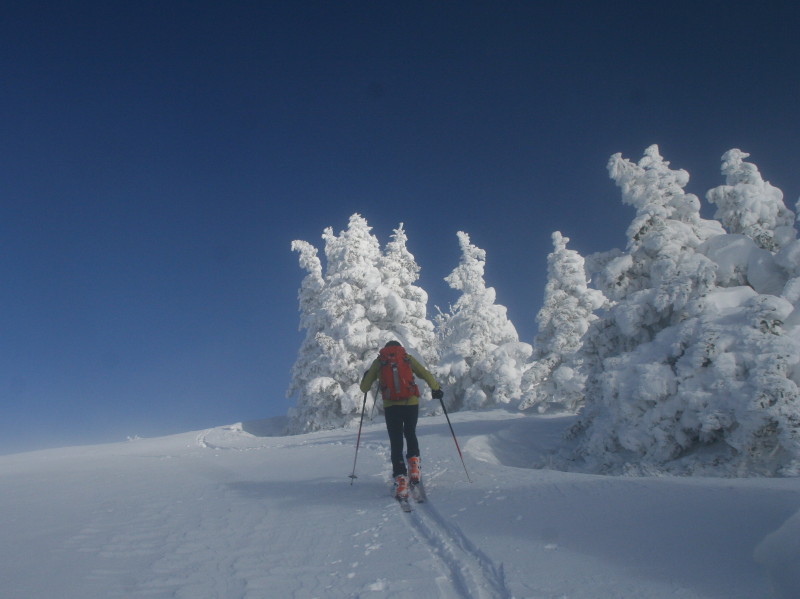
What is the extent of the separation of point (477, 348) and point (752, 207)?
1778cm

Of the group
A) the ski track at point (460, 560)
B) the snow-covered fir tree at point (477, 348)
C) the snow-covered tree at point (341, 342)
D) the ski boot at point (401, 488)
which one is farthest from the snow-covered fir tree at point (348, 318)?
the ski track at point (460, 560)

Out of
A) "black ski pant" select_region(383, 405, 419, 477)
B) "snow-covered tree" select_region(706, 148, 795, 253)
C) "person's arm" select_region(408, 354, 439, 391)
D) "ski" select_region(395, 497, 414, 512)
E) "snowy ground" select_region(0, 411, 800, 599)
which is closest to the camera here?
"snowy ground" select_region(0, 411, 800, 599)

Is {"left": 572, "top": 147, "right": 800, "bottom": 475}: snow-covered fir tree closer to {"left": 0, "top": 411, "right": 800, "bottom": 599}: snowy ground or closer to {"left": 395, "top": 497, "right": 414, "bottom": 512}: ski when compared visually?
{"left": 0, "top": 411, "right": 800, "bottom": 599}: snowy ground

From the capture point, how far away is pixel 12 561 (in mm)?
4594

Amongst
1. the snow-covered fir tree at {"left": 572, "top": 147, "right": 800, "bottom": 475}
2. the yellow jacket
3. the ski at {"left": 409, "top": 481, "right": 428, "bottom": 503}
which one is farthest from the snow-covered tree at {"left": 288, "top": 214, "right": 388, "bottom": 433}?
the ski at {"left": 409, "top": 481, "right": 428, "bottom": 503}

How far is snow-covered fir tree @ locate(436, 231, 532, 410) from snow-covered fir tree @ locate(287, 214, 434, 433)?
83.1 inches

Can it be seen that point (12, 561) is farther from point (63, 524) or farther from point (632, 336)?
point (632, 336)

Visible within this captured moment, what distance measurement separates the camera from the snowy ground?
11.4 feet

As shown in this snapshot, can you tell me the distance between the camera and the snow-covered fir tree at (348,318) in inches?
1093

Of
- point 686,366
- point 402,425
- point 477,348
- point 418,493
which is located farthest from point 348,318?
point 418,493

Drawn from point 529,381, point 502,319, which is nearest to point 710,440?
point 529,381

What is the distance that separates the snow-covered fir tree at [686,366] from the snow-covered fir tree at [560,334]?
7.91 m

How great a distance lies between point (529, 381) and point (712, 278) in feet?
42.1

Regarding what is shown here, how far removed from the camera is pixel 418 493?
6352mm
